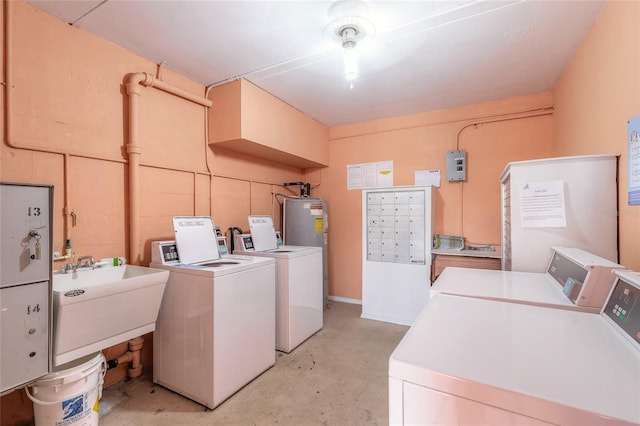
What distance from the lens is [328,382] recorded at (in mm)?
2145

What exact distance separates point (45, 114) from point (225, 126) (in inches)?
48.6

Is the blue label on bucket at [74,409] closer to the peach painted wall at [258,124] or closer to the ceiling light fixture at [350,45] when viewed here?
the peach painted wall at [258,124]

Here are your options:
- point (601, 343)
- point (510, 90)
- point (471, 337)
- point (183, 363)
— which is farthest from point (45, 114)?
point (510, 90)

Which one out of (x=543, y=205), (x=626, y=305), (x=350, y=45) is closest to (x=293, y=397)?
(x=626, y=305)

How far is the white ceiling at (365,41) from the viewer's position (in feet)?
5.66

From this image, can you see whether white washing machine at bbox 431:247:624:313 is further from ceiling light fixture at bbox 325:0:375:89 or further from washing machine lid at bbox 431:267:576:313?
ceiling light fixture at bbox 325:0:375:89

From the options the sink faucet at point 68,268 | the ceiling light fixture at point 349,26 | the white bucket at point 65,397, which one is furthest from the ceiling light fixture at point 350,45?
the white bucket at point 65,397

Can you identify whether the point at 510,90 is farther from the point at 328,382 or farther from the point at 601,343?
the point at 328,382

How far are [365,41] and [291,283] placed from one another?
207cm

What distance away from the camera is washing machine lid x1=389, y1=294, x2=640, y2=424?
575 millimetres

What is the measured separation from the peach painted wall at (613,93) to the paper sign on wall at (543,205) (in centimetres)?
25

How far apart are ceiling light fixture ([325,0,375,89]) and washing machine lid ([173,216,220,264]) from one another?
1.70 metres

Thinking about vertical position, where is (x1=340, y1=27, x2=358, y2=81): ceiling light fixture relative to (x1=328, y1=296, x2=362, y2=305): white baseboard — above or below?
above

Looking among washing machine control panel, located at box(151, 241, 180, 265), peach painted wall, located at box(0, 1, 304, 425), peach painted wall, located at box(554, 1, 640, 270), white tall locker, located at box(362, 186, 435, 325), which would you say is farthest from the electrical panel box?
washing machine control panel, located at box(151, 241, 180, 265)
